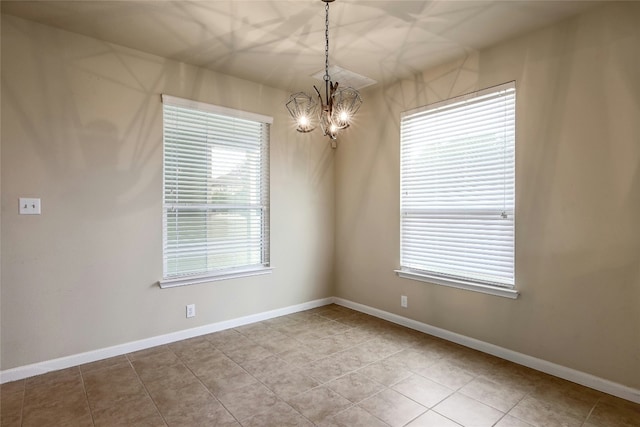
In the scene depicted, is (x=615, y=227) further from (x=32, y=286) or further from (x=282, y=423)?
(x=32, y=286)

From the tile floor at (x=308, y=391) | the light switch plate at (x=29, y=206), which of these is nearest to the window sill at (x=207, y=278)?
the tile floor at (x=308, y=391)

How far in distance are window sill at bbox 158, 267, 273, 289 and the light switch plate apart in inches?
44.0

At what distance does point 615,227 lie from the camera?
7.72 ft

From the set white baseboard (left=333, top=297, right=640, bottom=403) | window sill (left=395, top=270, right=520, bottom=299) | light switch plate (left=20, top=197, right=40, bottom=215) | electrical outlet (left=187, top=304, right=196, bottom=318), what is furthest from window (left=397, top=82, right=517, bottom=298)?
light switch plate (left=20, top=197, right=40, bottom=215)

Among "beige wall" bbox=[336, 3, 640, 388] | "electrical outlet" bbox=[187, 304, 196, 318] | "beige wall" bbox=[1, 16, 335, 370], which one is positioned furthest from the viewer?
"electrical outlet" bbox=[187, 304, 196, 318]

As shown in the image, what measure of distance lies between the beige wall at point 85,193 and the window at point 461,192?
2049 millimetres

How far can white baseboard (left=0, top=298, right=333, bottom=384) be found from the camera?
2.58 m

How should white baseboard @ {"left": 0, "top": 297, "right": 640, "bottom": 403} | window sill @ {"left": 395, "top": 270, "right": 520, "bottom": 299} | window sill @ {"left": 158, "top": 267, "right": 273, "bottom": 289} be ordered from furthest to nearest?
window sill @ {"left": 158, "top": 267, "right": 273, "bottom": 289} < window sill @ {"left": 395, "top": 270, "right": 520, "bottom": 299} < white baseboard @ {"left": 0, "top": 297, "right": 640, "bottom": 403}

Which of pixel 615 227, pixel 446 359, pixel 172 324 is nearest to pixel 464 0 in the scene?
pixel 615 227

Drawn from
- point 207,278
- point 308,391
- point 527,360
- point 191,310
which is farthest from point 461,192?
point 191,310

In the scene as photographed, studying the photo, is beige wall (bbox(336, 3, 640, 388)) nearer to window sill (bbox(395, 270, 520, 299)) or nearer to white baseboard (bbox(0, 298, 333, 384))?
window sill (bbox(395, 270, 520, 299))

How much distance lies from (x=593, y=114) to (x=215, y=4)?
2.81m

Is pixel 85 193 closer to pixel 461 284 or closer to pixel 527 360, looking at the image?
pixel 461 284

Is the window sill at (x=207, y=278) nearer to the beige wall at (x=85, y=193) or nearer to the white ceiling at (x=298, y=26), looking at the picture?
the beige wall at (x=85, y=193)
